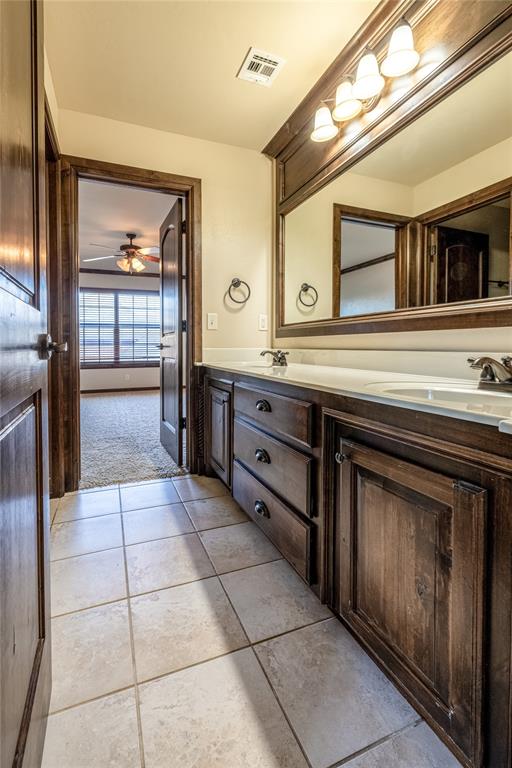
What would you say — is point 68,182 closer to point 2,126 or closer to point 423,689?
point 2,126

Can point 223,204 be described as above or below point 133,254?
below

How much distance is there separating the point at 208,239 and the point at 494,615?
2.52m

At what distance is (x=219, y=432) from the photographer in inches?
88.7

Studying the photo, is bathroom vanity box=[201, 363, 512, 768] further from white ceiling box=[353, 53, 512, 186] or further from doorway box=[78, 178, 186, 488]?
doorway box=[78, 178, 186, 488]

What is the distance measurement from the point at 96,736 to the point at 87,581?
659mm

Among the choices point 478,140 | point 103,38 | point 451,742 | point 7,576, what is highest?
point 103,38

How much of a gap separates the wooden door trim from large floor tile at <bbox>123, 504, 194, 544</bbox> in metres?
0.58

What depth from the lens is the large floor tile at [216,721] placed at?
0.84 meters

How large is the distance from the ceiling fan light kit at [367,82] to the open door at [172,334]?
3.69ft

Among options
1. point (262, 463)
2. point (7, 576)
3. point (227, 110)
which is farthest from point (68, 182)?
point (7, 576)

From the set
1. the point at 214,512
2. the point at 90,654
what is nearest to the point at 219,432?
the point at 214,512

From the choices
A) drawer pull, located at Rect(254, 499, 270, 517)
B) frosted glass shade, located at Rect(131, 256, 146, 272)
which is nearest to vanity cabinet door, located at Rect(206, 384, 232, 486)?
drawer pull, located at Rect(254, 499, 270, 517)

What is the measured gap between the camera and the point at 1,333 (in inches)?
19.2

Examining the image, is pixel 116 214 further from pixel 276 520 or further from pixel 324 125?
pixel 276 520
